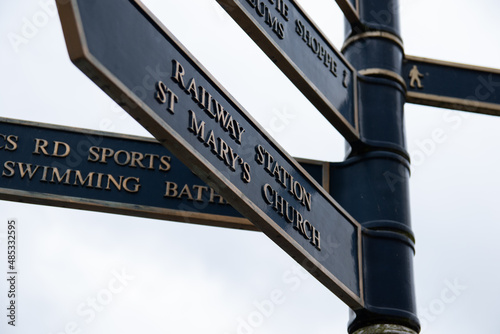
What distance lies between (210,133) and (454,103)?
6.48 feet

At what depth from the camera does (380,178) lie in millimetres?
3836

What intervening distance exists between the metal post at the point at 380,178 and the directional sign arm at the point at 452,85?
12cm

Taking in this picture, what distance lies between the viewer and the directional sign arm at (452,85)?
172 inches

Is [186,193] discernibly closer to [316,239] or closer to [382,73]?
[316,239]

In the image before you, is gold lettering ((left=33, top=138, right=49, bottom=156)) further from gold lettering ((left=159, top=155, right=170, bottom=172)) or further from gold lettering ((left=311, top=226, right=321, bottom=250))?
gold lettering ((left=311, top=226, right=321, bottom=250))

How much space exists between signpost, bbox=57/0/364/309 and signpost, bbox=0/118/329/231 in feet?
1.21

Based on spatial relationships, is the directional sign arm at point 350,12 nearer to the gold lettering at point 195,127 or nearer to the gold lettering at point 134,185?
the gold lettering at point 134,185

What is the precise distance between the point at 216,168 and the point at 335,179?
127cm

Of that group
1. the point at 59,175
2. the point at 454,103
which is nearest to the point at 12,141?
the point at 59,175

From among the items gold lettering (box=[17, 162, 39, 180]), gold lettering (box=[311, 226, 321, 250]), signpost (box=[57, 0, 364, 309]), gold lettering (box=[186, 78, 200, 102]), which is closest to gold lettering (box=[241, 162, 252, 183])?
signpost (box=[57, 0, 364, 309])

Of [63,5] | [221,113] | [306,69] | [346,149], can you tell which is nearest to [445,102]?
[346,149]

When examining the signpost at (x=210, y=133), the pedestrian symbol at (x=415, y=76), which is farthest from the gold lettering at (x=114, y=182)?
the pedestrian symbol at (x=415, y=76)

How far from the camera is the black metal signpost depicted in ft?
8.00

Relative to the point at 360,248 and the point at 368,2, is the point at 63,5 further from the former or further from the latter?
the point at 368,2
